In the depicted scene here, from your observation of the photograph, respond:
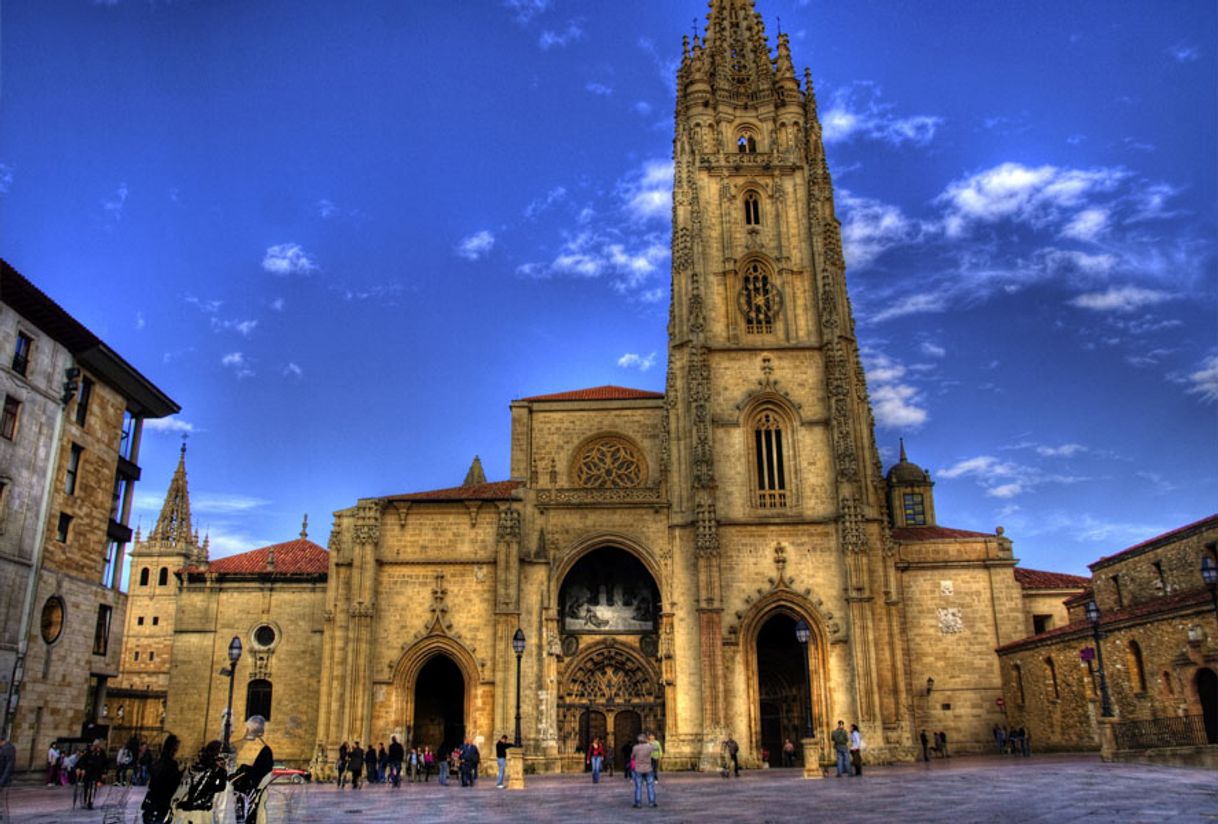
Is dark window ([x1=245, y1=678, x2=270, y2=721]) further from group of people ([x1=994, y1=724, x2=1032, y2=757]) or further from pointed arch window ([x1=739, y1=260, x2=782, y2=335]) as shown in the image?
group of people ([x1=994, y1=724, x2=1032, y2=757])

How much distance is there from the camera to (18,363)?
26.0 metres

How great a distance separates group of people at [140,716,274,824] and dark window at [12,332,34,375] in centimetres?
2244

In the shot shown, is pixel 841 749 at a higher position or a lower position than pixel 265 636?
lower

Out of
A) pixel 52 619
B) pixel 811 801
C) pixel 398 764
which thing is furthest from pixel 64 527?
pixel 811 801

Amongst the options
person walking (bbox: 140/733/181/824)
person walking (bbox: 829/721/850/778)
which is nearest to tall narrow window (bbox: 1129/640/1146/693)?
person walking (bbox: 829/721/850/778)

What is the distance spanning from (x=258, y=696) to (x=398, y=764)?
38.8 feet

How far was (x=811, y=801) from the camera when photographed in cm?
1577

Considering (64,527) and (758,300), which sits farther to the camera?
(758,300)

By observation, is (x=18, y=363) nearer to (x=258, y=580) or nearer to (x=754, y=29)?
(x=258, y=580)

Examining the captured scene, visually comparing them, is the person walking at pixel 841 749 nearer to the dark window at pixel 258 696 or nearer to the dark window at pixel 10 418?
the dark window at pixel 258 696

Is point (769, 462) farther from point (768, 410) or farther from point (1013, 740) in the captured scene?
point (1013, 740)

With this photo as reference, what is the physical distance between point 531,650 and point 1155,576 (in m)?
20.2

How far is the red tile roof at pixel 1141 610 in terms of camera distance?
24.6 metres

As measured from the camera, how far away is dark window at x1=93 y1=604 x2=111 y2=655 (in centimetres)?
2969
